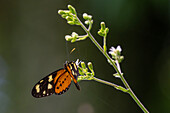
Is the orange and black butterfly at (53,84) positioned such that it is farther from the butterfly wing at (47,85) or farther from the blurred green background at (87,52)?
the blurred green background at (87,52)

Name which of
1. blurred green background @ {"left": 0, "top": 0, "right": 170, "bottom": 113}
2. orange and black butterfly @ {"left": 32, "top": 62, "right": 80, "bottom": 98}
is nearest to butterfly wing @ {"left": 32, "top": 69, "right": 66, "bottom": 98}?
orange and black butterfly @ {"left": 32, "top": 62, "right": 80, "bottom": 98}

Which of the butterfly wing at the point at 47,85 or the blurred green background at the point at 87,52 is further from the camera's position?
the blurred green background at the point at 87,52

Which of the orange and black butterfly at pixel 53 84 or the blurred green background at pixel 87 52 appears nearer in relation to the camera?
the orange and black butterfly at pixel 53 84

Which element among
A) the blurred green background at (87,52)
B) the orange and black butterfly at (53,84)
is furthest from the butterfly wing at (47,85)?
the blurred green background at (87,52)

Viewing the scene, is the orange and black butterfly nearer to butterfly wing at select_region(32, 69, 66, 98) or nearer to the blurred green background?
butterfly wing at select_region(32, 69, 66, 98)

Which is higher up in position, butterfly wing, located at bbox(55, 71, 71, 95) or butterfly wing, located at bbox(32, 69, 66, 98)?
butterfly wing, located at bbox(32, 69, 66, 98)

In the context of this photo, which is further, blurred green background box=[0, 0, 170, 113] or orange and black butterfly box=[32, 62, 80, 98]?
blurred green background box=[0, 0, 170, 113]

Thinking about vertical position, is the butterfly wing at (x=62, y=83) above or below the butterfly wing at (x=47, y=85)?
below

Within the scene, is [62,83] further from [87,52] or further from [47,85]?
[87,52]

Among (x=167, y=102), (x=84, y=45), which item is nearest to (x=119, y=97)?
(x=167, y=102)
